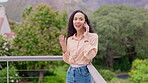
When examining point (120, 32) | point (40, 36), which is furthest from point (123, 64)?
point (40, 36)

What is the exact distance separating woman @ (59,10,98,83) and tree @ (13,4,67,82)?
261 inches

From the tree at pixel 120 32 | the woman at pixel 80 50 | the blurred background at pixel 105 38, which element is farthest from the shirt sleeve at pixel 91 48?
the tree at pixel 120 32

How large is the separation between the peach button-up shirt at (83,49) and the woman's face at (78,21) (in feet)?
0.26

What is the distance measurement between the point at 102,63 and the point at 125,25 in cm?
387

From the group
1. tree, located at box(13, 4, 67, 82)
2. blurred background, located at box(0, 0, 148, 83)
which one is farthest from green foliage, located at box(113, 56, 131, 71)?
tree, located at box(13, 4, 67, 82)

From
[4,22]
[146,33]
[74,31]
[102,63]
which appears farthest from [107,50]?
[74,31]

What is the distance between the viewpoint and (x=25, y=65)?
27.9 ft

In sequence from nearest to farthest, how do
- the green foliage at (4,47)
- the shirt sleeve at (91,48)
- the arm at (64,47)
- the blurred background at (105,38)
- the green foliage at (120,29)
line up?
1. the shirt sleeve at (91,48)
2. the arm at (64,47)
3. the green foliage at (4,47)
4. the blurred background at (105,38)
5. the green foliage at (120,29)

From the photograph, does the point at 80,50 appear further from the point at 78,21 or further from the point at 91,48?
the point at 78,21

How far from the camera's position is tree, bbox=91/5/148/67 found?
52.4 feet

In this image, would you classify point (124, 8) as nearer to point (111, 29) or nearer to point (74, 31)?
point (111, 29)

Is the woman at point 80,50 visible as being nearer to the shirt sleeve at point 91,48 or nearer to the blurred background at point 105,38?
the shirt sleeve at point 91,48

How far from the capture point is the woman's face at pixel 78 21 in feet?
4.89

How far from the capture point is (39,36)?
338 inches
